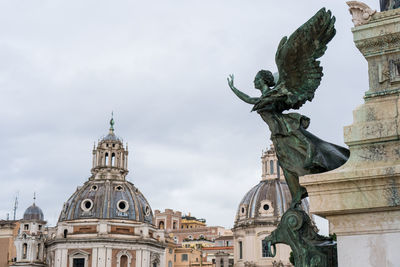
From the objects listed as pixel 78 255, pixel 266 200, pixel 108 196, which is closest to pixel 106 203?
pixel 108 196

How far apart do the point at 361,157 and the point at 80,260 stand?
62.7 meters

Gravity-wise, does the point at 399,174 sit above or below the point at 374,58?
below

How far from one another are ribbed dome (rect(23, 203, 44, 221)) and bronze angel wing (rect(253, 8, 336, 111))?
70982 millimetres

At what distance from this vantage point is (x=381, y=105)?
15.5ft

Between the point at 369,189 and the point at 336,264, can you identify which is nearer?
the point at 369,189

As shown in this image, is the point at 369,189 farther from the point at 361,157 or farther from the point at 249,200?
the point at 249,200

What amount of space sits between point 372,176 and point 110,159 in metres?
70.7

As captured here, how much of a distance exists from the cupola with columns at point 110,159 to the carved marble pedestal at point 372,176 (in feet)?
221

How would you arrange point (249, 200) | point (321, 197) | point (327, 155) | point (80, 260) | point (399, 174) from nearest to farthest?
1. point (399, 174)
2. point (321, 197)
3. point (327, 155)
4. point (80, 260)
5. point (249, 200)

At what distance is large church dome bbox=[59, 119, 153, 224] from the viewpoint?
218 ft

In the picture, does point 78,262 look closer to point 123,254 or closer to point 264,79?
point 123,254

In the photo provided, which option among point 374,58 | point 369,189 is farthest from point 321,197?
point 374,58

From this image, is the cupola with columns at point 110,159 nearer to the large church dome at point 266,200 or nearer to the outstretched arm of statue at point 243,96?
the large church dome at point 266,200

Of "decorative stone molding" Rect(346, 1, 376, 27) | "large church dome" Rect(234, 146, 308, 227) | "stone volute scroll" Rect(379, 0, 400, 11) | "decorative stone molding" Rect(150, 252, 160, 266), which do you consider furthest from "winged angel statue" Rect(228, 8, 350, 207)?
"decorative stone molding" Rect(150, 252, 160, 266)
